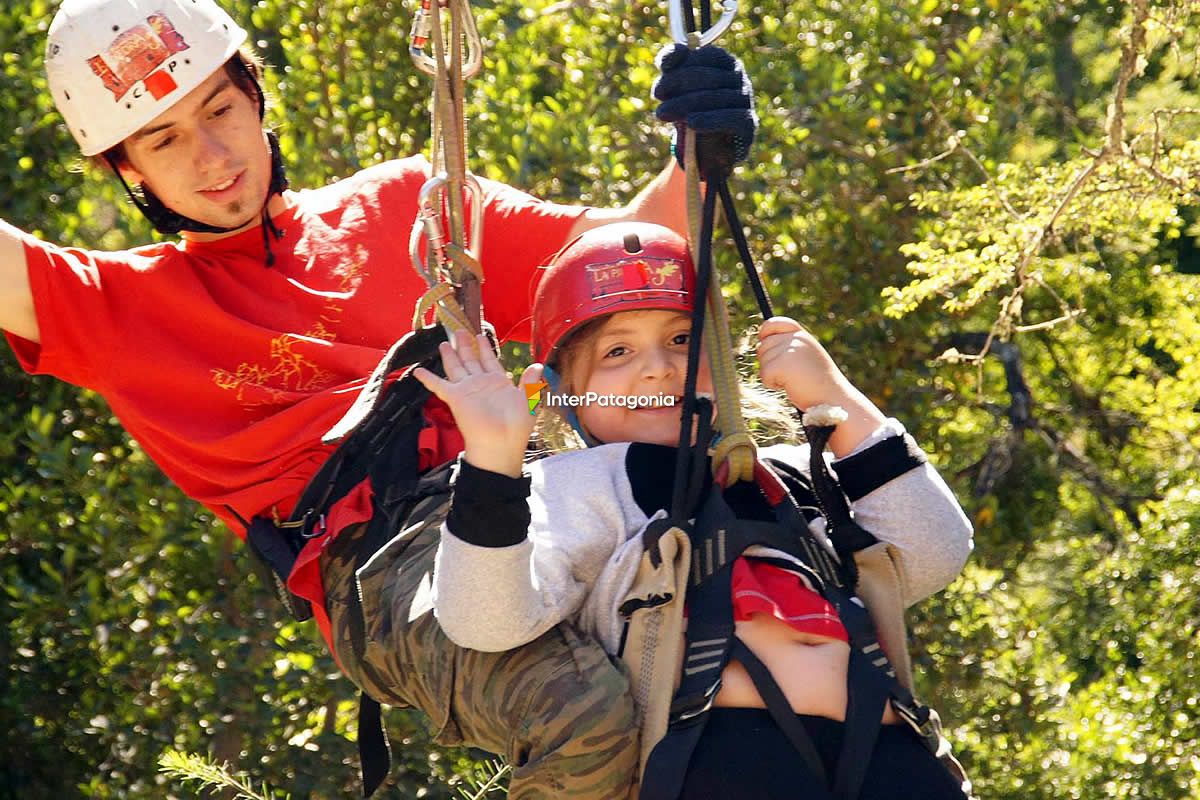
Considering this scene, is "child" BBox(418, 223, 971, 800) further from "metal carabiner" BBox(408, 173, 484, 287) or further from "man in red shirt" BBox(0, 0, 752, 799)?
"man in red shirt" BBox(0, 0, 752, 799)

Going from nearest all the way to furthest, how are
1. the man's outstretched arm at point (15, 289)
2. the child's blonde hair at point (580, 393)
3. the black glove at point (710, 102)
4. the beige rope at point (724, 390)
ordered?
the beige rope at point (724, 390)
the black glove at point (710, 102)
the child's blonde hair at point (580, 393)
the man's outstretched arm at point (15, 289)

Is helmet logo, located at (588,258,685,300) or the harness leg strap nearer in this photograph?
the harness leg strap

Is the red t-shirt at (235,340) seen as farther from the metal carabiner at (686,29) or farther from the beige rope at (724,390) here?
the metal carabiner at (686,29)

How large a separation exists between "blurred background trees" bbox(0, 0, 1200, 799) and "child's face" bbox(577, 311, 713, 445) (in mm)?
1977

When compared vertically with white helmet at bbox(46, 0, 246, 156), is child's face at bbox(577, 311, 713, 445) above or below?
below

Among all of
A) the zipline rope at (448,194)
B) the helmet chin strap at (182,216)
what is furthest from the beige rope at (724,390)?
the helmet chin strap at (182,216)

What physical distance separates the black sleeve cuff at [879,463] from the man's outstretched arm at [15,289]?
152 cm

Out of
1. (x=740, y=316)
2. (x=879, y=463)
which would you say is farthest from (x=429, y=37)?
(x=740, y=316)

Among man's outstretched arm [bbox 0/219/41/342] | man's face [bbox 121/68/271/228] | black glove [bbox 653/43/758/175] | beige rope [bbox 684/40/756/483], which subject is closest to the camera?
beige rope [bbox 684/40/756/483]

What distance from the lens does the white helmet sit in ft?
9.86

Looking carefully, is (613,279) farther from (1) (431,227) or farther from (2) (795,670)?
(2) (795,670)

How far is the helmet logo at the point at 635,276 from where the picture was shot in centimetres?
260

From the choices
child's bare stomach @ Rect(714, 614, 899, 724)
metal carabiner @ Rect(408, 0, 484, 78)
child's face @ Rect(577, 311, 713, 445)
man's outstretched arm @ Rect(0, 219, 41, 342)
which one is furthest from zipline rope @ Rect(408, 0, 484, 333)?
man's outstretched arm @ Rect(0, 219, 41, 342)

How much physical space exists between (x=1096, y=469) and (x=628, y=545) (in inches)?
180
